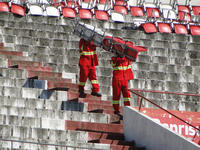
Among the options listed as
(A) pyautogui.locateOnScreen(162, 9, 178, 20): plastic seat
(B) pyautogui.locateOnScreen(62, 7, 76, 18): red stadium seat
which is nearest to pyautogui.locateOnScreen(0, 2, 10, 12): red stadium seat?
(B) pyautogui.locateOnScreen(62, 7, 76, 18): red stadium seat

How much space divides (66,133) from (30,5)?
24.7ft

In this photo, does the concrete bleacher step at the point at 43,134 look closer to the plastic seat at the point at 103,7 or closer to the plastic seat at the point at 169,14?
the plastic seat at the point at 103,7

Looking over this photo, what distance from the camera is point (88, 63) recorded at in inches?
570

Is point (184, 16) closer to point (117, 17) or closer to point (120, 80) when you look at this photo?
point (117, 17)

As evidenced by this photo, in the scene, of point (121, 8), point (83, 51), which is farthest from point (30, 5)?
point (83, 51)

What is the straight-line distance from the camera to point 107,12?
20.4m

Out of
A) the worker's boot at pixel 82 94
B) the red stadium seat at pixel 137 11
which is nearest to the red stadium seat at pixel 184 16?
the red stadium seat at pixel 137 11

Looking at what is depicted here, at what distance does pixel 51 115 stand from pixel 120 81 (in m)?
1.57

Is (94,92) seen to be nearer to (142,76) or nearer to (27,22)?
(142,76)

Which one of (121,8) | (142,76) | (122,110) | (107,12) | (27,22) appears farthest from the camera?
(121,8)

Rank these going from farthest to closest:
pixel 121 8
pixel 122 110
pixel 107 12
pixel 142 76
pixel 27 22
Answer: pixel 121 8
pixel 107 12
pixel 27 22
pixel 142 76
pixel 122 110

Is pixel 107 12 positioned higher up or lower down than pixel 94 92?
higher up

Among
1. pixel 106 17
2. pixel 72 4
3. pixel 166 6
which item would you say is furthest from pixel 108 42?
pixel 166 6

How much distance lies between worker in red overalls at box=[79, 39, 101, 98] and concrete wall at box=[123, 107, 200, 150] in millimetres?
1203
